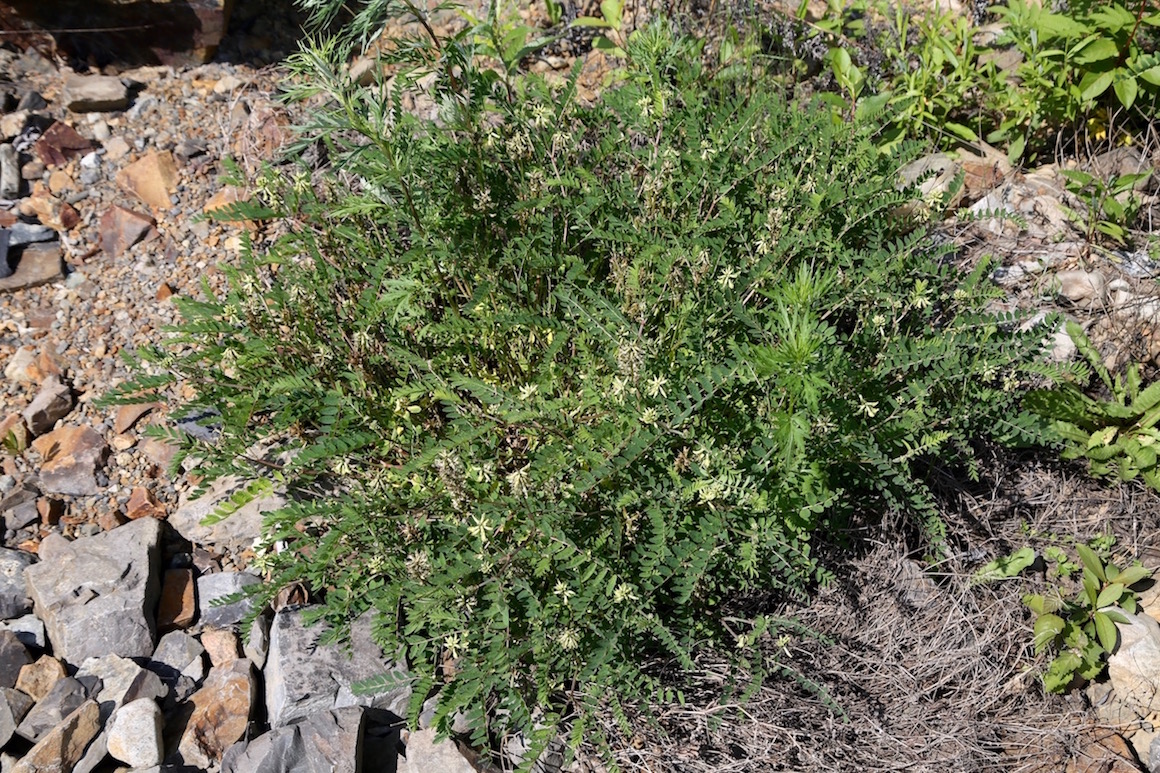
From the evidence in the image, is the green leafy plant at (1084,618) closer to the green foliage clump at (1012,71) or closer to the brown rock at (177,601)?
the green foliage clump at (1012,71)

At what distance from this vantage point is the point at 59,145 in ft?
16.2

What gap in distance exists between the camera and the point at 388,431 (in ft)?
11.9

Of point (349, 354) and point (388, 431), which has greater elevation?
point (349, 354)

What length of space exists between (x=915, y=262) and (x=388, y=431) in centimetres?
222

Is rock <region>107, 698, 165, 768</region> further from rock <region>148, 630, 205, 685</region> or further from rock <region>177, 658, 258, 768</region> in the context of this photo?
rock <region>148, 630, 205, 685</region>

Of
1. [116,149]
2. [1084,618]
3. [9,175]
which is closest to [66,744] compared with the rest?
[9,175]

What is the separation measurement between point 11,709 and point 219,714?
708 mm

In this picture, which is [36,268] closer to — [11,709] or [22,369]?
[22,369]

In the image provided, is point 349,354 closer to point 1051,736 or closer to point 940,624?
point 940,624

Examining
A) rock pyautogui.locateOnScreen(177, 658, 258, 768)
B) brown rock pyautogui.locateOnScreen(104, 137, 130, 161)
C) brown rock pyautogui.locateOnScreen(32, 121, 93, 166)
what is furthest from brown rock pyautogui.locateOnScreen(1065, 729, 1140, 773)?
brown rock pyautogui.locateOnScreen(32, 121, 93, 166)

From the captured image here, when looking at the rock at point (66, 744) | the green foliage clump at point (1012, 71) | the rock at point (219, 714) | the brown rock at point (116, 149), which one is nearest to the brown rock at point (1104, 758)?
the green foliage clump at point (1012, 71)

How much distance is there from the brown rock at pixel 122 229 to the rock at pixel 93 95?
77 cm

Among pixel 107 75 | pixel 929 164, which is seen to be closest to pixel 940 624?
pixel 929 164

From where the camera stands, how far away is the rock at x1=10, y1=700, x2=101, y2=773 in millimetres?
3039
